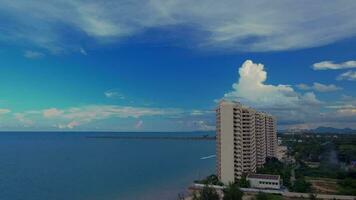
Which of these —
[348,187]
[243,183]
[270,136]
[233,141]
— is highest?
[270,136]

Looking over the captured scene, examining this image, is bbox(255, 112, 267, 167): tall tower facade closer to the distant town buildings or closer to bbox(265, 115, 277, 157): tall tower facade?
bbox(265, 115, 277, 157): tall tower facade

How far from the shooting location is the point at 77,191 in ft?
157

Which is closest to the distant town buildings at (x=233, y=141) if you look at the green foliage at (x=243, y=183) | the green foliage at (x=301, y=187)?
the green foliage at (x=243, y=183)

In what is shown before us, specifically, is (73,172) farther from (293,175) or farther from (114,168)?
(293,175)

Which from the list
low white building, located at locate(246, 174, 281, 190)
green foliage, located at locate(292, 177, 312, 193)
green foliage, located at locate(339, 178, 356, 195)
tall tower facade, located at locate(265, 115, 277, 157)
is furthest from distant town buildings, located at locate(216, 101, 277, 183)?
tall tower facade, located at locate(265, 115, 277, 157)

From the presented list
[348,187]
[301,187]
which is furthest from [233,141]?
[348,187]

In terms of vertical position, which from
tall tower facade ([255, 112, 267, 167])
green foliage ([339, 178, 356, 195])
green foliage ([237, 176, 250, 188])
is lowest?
green foliage ([339, 178, 356, 195])

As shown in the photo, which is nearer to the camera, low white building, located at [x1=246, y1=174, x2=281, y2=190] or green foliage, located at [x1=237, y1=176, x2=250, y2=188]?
green foliage, located at [x1=237, y1=176, x2=250, y2=188]

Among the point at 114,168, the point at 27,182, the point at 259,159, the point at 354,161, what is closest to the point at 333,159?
the point at 354,161

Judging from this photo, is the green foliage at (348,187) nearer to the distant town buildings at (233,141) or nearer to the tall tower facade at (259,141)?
the distant town buildings at (233,141)

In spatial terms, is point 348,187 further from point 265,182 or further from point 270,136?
point 270,136

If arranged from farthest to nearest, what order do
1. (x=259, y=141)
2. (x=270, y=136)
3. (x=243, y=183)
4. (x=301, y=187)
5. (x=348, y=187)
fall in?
1. (x=270, y=136)
2. (x=259, y=141)
3. (x=348, y=187)
4. (x=243, y=183)
5. (x=301, y=187)

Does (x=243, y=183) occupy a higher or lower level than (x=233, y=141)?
lower

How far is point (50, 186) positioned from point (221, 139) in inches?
1009
